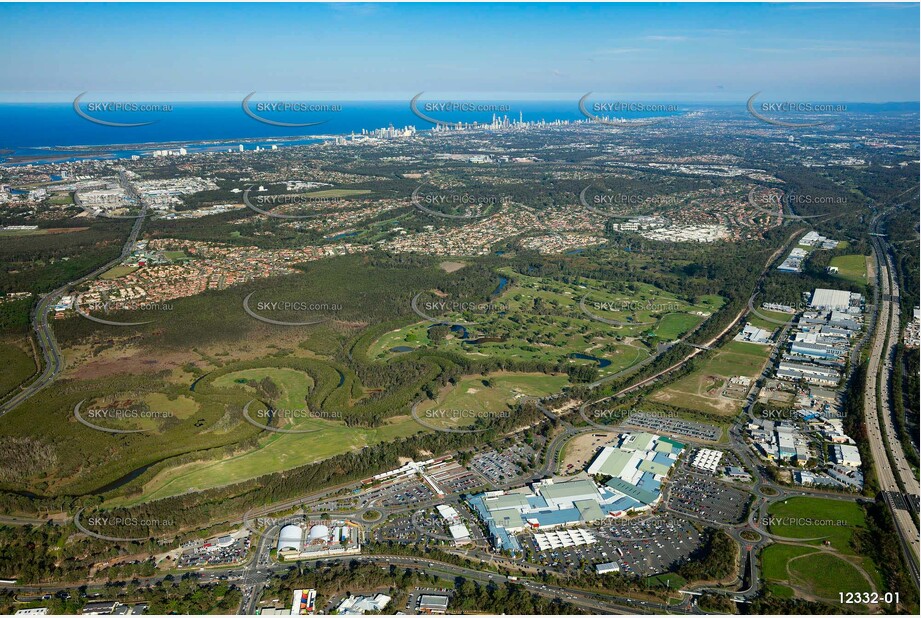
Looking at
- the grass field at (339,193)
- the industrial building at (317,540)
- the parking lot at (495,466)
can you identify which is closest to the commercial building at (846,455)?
the parking lot at (495,466)

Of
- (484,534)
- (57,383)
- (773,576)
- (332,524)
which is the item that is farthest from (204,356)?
(773,576)

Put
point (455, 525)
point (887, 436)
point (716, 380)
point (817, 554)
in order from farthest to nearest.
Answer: point (716, 380), point (887, 436), point (455, 525), point (817, 554)

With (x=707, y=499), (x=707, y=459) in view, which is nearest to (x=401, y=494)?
(x=707, y=499)

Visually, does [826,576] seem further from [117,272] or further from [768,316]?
[117,272]

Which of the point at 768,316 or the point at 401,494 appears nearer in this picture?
the point at 401,494

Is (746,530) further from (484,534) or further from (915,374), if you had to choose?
(915,374)

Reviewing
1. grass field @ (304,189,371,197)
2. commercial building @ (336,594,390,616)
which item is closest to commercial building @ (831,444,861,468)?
commercial building @ (336,594,390,616)
